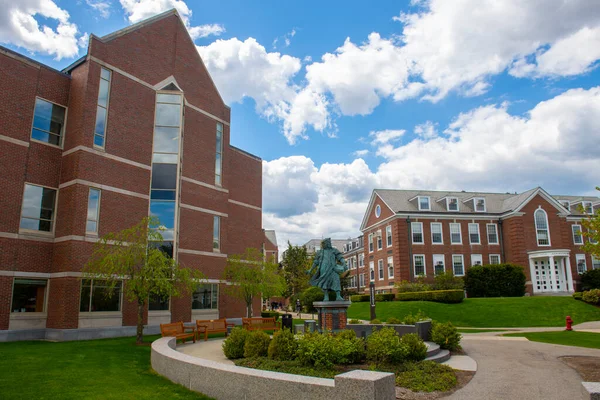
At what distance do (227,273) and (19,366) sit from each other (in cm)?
1699

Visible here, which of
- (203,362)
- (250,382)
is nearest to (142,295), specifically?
(203,362)

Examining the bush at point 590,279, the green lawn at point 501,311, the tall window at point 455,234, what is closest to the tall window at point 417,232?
the tall window at point 455,234

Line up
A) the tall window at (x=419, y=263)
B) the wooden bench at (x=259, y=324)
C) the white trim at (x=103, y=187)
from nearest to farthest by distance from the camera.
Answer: the wooden bench at (x=259, y=324) → the white trim at (x=103, y=187) → the tall window at (x=419, y=263)

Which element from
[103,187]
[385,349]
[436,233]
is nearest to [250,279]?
[103,187]

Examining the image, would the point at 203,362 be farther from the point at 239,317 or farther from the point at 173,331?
the point at 239,317

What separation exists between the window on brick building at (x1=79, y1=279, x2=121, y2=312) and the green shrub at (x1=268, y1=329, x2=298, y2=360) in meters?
12.0

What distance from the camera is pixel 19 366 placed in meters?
11.2

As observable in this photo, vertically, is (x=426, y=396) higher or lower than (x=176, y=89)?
lower

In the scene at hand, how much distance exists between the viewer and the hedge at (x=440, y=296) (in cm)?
3438

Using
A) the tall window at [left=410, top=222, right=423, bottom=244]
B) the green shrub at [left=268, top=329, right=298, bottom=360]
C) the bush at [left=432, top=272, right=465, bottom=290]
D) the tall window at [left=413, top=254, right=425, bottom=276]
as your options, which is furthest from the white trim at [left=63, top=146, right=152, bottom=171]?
the tall window at [left=413, top=254, right=425, bottom=276]

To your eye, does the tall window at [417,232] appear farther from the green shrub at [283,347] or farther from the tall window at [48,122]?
the green shrub at [283,347]

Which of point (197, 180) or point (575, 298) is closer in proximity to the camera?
point (197, 180)

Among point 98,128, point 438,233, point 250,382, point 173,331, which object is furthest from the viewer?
point 438,233

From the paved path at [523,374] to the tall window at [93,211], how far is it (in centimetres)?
1704
